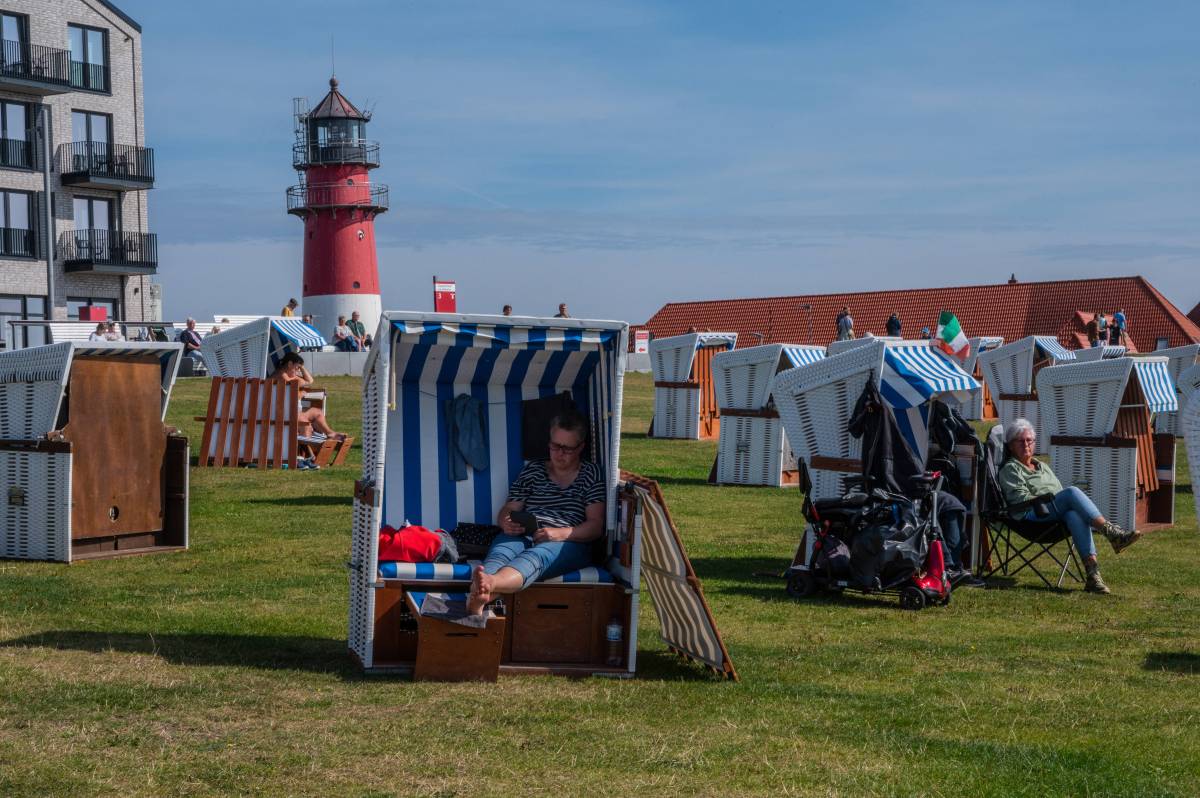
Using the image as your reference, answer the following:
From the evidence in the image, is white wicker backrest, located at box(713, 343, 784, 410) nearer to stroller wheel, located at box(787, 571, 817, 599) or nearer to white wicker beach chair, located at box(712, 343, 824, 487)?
white wicker beach chair, located at box(712, 343, 824, 487)

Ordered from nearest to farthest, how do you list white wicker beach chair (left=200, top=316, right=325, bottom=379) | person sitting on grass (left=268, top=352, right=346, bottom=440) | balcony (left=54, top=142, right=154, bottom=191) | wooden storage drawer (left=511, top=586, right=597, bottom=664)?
→ wooden storage drawer (left=511, top=586, right=597, bottom=664)
person sitting on grass (left=268, top=352, right=346, bottom=440)
white wicker beach chair (left=200, top=316, right=325, bottom=379)
balcony (left=54, top=142, right=154, bottom=191)

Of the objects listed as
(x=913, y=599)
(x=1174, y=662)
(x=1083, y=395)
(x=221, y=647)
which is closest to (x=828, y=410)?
(x=913, y=599)

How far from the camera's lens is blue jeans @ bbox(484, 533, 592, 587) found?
7.99 metres

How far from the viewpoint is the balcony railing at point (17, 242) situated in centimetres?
4538

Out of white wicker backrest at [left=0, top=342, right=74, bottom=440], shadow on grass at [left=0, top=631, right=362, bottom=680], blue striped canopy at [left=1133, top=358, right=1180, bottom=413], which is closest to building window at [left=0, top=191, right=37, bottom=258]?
white wicker backrest at [left=0, top=342, right=74, bottom=440]

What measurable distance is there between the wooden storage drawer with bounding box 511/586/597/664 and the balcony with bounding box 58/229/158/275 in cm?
4206

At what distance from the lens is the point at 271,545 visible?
1251 cm

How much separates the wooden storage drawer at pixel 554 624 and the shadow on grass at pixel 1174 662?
293 cm

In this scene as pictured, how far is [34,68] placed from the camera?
45.1 m

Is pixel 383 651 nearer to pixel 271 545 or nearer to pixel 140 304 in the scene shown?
pixel 271 545

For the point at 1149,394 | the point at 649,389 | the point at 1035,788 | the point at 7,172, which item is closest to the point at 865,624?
the point at 1035,788

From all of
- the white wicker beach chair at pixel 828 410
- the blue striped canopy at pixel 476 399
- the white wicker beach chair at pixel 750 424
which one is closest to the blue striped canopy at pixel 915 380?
the white wicker beach chair at pixel 828 410

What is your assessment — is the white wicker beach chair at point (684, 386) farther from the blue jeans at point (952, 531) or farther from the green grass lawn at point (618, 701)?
the blue jeans at point (952, 531)

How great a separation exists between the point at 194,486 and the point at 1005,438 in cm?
925
